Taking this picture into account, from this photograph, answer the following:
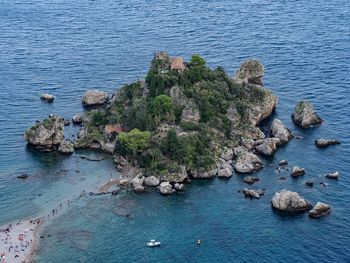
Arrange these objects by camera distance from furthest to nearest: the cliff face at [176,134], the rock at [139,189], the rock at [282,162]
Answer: the rock at [282,162] → the cliff face at [176,134] → the rock at [139,189]

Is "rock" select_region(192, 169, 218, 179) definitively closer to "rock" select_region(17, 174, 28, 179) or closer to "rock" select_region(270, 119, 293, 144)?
"rock" select_region(270, 119, 293, 144)

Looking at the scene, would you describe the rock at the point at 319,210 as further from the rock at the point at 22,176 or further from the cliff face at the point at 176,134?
the rock at the point at 22,176

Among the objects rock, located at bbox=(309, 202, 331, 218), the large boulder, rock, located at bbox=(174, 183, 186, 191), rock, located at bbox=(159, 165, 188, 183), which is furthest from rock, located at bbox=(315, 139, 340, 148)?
the large boulder

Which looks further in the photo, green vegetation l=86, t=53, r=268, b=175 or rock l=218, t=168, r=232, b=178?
green vegetation l=86, t=53, r=268, b=175

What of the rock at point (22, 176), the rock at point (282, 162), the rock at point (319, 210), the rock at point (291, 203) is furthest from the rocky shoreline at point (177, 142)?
the rock at point (22, 176)

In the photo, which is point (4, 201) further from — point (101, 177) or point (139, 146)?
point (139, 146)

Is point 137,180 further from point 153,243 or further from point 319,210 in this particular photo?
point 319,210
